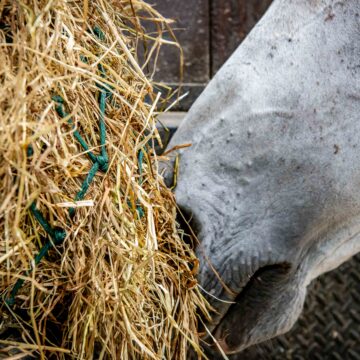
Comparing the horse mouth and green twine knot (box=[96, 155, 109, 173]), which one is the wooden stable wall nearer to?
the horse mouth

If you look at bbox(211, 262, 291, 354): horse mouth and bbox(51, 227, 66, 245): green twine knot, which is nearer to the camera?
bbox(51, 227, 66, 245): green twine knot

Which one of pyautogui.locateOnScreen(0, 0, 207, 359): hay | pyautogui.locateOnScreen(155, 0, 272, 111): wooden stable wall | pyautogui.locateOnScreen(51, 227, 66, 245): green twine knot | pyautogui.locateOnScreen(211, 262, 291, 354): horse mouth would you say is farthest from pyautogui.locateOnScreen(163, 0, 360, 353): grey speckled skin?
pyautogui.locateOnScreen(155, 0, 272, 111): wooden stable wall

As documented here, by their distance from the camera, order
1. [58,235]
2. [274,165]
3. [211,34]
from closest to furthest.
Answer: [58,235], [274,165], [211,34]

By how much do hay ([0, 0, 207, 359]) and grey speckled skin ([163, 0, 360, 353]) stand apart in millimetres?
113

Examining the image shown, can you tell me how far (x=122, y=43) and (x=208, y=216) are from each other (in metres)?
0.28

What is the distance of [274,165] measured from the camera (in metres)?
1.20

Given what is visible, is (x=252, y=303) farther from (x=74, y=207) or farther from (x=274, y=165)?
(x=74, y=207)

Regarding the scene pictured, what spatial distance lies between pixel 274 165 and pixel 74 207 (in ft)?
1.20

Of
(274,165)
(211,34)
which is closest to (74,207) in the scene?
(274,165)

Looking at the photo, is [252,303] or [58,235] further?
[252,303]

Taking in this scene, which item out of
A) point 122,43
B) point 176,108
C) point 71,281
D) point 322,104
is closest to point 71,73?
point 122,43

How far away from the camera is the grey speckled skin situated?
117cm

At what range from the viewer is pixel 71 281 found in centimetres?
94

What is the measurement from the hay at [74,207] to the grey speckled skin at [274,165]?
0.11 meters
